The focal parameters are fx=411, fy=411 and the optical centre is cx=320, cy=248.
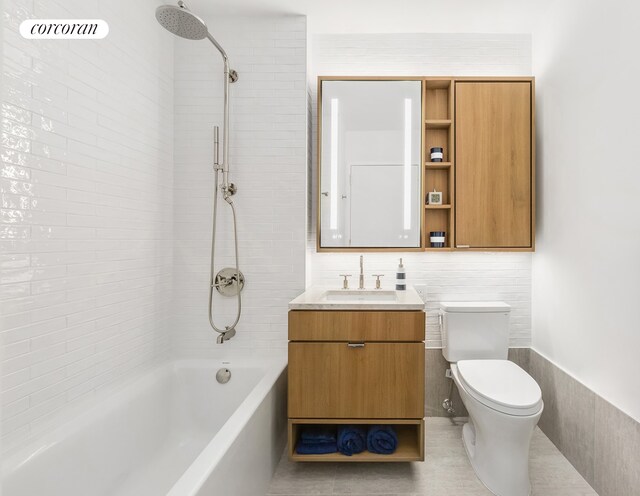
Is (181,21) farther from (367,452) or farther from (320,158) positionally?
(367,452)

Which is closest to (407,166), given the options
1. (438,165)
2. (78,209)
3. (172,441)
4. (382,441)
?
(438,165)

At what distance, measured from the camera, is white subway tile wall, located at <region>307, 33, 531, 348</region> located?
265cm

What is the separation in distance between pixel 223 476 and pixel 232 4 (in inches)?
92.7

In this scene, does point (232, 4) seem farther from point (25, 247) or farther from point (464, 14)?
point (25, 247)

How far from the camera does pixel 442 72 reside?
2648 millimetres

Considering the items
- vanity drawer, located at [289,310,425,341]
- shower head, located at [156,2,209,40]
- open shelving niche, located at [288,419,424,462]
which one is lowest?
open shelving niche, located at [288,419,424,462]

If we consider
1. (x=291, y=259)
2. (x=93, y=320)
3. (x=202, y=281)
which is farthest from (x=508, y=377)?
(x=93, y=320)

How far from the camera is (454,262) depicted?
8.77 feet

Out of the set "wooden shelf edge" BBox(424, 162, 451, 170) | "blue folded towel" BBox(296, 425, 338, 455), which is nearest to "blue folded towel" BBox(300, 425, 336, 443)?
"blue folded towel" BBox(296, 425, 338, 455)

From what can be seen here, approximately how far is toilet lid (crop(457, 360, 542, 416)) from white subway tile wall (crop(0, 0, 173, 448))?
1675 millimetres

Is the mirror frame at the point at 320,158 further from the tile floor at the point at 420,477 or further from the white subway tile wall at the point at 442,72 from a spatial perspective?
the tile floor at the point at 420,477

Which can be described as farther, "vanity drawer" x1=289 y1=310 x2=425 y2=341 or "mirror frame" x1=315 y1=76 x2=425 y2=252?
"mirror frame" x1=315 y1=76 x2=425 y2=252

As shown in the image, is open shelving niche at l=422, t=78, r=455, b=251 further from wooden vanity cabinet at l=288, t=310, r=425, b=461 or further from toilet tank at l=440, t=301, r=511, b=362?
wooden vanity cabinet at l=288, t=310, r=425, b=461

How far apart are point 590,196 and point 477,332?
94 centimetres
